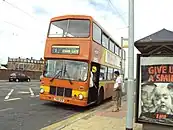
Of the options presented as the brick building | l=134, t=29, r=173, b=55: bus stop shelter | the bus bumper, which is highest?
the brick building

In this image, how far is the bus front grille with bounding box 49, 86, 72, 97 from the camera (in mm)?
13992

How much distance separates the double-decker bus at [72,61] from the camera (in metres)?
13.8

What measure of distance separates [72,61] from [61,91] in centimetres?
148

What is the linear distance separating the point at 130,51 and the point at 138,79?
3.20 ft

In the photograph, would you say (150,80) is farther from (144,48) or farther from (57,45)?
(57,45)

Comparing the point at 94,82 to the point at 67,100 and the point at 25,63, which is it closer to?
the point at 67,100

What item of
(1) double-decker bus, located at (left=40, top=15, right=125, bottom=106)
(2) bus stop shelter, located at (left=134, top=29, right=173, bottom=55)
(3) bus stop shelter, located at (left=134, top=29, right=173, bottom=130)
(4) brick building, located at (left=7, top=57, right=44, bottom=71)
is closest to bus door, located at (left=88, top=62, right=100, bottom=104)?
(1) double-decker bus, located at (left=40, top=15, right=125, bottom=106)

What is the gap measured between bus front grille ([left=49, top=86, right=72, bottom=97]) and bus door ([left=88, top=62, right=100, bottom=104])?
1.04m

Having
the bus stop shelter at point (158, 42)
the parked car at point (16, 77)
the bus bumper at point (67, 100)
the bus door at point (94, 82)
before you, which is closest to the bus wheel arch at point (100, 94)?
the bus door at point (94, 82)

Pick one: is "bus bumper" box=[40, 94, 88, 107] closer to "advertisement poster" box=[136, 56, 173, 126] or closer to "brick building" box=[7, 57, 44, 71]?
"advertisement poster" box=[136, 56, 173, 126]

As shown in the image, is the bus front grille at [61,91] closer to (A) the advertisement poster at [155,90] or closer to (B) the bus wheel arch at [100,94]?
(B) the bus wheel arch at [100,94]

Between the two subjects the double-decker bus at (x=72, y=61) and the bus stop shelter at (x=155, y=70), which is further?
the double-decker bus at (x=72, y=61)

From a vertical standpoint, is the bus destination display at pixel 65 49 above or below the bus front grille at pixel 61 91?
above

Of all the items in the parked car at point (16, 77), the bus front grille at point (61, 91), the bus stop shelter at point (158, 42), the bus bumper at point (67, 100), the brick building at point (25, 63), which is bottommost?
the bus bumper at point (67, 100)
